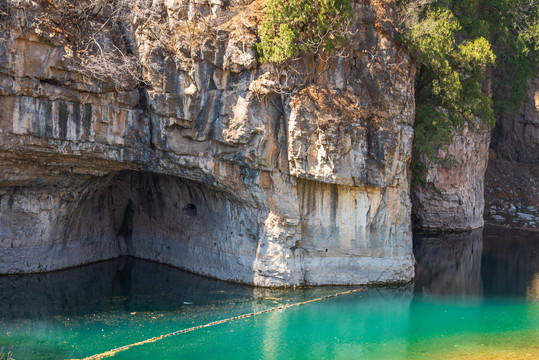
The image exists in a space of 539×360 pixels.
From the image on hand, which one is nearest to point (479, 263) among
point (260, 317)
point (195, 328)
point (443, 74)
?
point (443, 74)

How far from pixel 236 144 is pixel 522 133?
75.0ft

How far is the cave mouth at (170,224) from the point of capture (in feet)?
66.5

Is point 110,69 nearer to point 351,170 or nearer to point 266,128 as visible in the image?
point 266,128

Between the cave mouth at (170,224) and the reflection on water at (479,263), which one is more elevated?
the cave mouth at (170,224)

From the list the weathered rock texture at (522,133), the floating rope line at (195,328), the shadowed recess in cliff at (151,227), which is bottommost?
the floating rope line at (195,328)

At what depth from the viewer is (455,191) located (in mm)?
29219

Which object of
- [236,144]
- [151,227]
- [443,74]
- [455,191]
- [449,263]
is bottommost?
[449,263]

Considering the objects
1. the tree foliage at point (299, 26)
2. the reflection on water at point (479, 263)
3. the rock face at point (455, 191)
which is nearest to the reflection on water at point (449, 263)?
the reflection on water at point (479, 263)

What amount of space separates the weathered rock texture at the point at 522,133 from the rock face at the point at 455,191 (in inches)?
238

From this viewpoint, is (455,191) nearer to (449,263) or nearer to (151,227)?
(449,263)

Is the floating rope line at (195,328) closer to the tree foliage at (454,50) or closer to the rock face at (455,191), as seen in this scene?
the tree foliage at (454,50)

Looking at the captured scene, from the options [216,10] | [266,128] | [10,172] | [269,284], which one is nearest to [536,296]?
[269,284]

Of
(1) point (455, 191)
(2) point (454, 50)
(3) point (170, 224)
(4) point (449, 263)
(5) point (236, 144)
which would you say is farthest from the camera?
(1) point (455, 191)

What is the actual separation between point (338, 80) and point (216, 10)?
4230 mm
